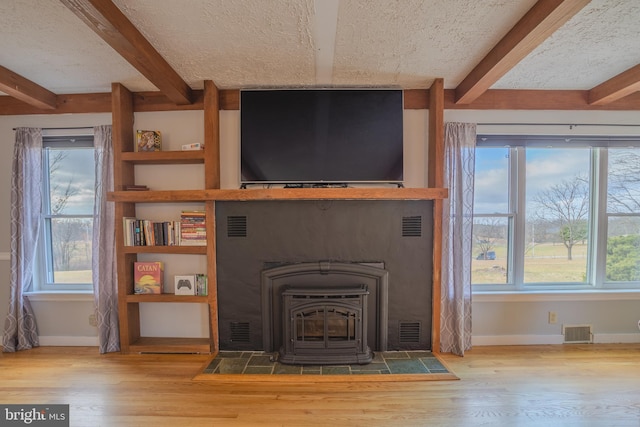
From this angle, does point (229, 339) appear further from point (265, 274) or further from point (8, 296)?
point (8, 296)

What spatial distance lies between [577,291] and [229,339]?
130 inches

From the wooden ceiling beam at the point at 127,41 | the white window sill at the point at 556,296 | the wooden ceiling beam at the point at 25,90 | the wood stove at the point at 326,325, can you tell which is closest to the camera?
the wooden ceiling beam at the point at 127,41

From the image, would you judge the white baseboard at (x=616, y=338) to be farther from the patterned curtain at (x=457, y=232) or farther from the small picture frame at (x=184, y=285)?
the small picture frame at (x=184, y=285)

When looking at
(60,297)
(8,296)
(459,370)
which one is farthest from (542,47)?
(8,296)

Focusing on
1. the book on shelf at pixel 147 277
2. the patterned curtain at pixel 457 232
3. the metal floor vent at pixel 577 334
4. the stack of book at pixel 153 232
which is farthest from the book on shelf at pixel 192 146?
the metal floor vent at pixel 577 334

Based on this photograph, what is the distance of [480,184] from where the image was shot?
277 cm

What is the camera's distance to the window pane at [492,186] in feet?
9.07

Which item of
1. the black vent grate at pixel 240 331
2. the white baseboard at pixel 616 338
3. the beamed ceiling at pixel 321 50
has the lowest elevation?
the white baseboard at pixel 616 338

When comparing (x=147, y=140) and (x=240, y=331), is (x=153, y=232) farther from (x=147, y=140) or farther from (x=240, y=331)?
(x=240, y=331)

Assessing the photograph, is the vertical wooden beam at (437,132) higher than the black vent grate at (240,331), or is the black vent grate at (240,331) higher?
the vertical wooden beam at (437,132)

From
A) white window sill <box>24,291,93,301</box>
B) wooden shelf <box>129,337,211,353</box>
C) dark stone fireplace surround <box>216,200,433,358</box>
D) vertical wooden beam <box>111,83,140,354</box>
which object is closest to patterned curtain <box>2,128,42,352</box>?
white window sill <box>24,291,93,301</box>

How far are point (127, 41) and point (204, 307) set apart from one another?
7.08 feet

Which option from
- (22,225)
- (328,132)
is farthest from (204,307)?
(328,132)

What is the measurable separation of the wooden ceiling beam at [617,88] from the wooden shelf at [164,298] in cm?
387
